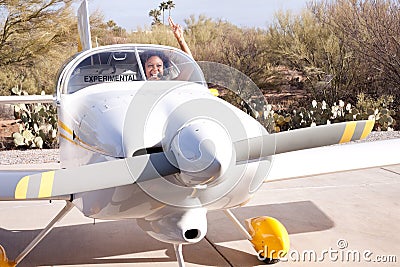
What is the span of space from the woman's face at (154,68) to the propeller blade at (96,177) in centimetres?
130

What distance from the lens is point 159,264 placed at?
427 cm

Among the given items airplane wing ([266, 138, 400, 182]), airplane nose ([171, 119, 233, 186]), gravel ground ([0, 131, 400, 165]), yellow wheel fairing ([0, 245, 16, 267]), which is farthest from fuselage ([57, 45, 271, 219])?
gravel ground ([0, 131, 400, 165])

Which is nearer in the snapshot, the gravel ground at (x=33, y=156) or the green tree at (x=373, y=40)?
the gravel ground at (x=33, y=156)

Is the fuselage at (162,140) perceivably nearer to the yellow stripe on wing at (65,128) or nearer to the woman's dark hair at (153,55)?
the yellow stripe on wing at (65,128)

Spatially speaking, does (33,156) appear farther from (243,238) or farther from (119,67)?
(119,67)

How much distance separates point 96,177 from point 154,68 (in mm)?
1462

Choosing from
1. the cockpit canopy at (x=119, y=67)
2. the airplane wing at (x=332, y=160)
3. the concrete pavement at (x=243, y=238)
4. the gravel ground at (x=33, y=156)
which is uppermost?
the cockpit canopy at (x=119, y=67)

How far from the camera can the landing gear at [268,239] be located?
167 inches

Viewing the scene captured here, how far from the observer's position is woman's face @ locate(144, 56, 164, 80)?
3.98m

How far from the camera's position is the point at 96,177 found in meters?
2.81

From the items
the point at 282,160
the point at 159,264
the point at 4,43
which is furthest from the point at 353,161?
the point at 4,43

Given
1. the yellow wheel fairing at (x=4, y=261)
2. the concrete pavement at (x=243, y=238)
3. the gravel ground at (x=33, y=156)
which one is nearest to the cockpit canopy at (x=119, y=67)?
the yellow wheel fairing at (x=4, y=261)

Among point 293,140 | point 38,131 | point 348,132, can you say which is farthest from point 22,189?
point 38,131

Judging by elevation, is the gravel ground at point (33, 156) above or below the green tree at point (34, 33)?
below
